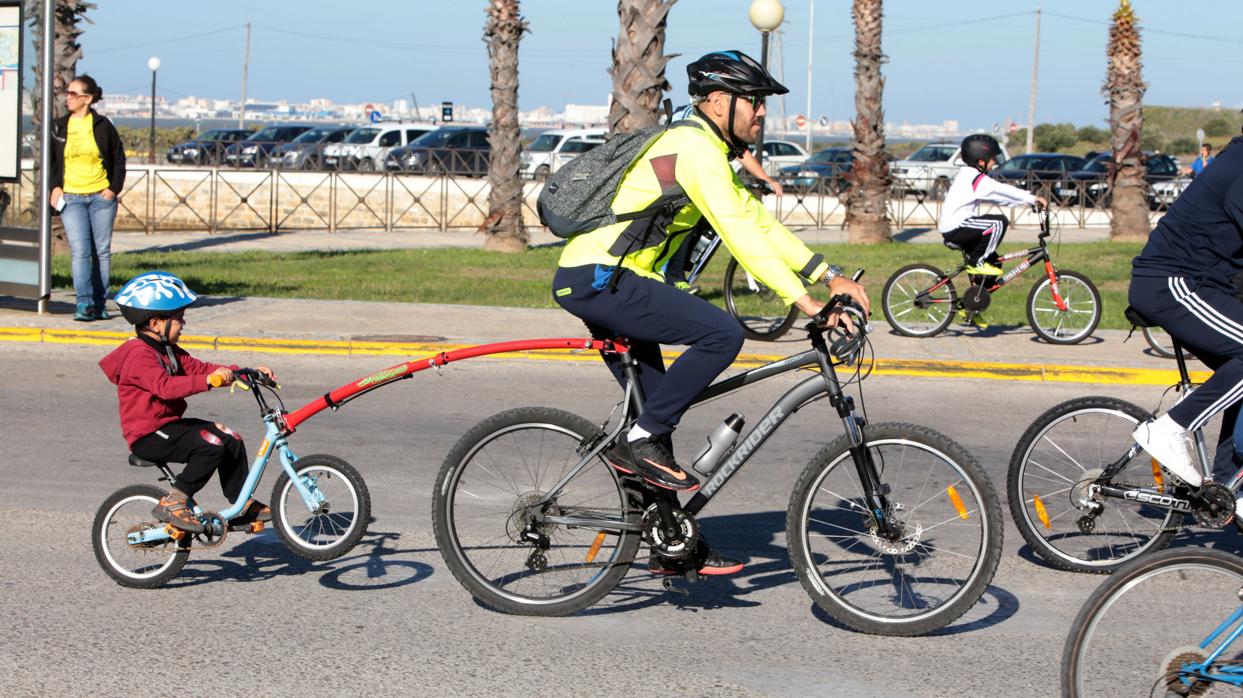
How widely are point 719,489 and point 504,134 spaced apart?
16562 mm

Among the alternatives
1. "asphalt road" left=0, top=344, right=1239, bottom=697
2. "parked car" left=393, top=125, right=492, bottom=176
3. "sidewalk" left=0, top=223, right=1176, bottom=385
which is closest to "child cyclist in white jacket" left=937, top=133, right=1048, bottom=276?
"sidewalk" left=0, top=223, right=1176, bottom=385

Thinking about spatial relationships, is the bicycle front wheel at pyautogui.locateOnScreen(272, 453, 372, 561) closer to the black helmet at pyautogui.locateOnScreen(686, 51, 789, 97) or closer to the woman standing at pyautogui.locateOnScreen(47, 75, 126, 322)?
the black helmet at pyautogui.locateOnScreen(686, 51, 789, 97)

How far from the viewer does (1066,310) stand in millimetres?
12008

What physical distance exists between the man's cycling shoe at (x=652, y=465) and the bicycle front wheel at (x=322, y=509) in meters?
1.10

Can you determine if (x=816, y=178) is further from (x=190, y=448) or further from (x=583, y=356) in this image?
(x=190, y=448)

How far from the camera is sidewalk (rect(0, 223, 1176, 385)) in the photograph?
1084 centimetres

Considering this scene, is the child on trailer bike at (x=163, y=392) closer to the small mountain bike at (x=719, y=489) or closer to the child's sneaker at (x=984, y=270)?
the small mountain bike at (x=719, y=489)

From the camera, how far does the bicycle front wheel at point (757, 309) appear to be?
38.8 feet

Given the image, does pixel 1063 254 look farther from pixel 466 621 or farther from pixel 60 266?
pixel 466 621

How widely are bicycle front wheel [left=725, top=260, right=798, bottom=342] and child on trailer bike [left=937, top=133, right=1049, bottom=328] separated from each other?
5.01 ft

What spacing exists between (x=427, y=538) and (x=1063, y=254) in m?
16.7

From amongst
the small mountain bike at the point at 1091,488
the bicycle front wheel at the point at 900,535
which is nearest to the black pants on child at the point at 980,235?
the small mountain bike at the point at 1091,488

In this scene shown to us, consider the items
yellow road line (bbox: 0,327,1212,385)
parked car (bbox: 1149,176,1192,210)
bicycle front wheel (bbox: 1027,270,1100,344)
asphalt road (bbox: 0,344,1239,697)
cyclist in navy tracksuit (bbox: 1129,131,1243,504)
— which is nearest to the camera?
asphalt road (bbox: 0,344,1239,697)

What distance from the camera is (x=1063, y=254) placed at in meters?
21.1
